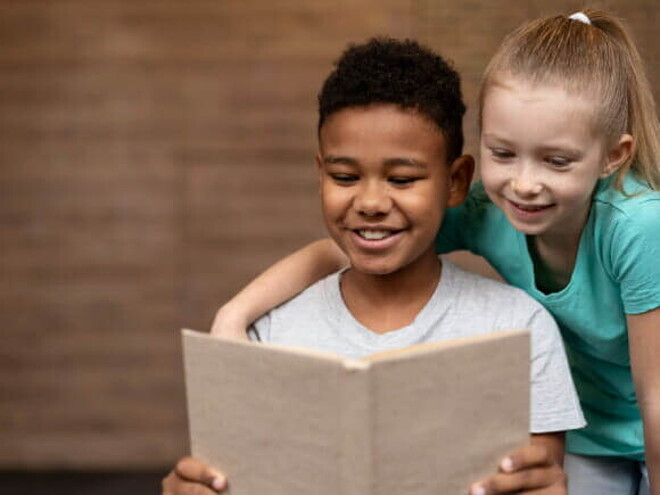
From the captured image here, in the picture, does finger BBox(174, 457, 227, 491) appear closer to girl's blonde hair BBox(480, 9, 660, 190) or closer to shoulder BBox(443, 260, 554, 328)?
shoulder BBox(443, 260, 554, 328)

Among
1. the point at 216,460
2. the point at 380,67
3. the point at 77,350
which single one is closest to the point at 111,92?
the point at 77,350

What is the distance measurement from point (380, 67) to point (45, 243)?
2545 mm

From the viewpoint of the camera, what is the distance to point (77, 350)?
3.86 meters

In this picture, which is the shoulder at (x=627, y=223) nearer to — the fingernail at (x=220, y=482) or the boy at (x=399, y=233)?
the boy at (x=399, y=233)

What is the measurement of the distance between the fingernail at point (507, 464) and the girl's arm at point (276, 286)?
1.48 feet

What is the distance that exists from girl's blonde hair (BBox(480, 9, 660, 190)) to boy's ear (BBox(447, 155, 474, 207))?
0.33 ft

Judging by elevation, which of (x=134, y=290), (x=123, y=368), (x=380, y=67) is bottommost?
(x=123, y=368)

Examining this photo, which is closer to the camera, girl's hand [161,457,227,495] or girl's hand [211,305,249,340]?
girl's hand [161,457,227,495]

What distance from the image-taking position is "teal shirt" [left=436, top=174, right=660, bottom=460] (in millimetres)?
1522

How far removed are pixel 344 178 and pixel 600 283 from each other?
0.43 meters

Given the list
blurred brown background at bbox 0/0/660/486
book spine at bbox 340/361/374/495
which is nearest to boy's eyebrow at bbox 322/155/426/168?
book spine at bbox 340/361/374/495

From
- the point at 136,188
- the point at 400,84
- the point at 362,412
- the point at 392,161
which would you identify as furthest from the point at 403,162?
the point at 136,188

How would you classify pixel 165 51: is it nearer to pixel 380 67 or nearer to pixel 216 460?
pixel 380 67

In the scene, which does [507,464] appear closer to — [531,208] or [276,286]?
[531,208]
